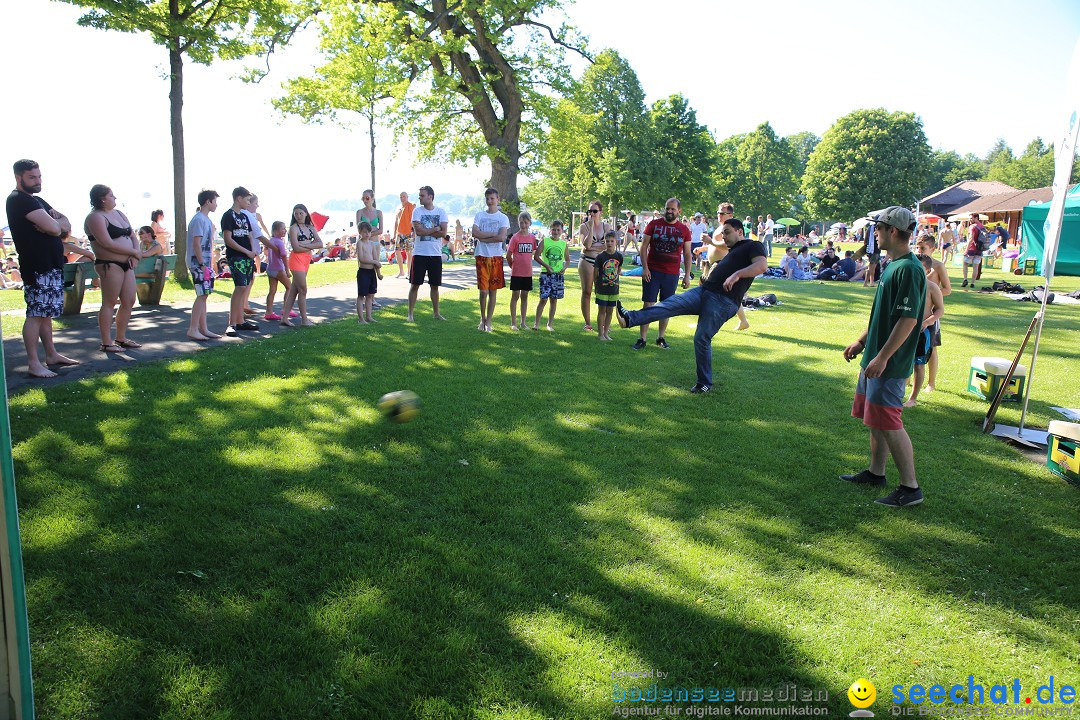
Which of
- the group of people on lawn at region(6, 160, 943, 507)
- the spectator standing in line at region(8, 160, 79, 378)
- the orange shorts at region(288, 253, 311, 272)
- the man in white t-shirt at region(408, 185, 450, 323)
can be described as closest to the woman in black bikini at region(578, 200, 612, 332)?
the group of people on lawn at region(6, 160, 943, 507)

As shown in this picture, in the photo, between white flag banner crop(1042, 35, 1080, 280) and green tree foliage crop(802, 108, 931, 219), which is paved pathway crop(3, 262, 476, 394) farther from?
green tree foliage crop(802, 108, 931, 219)

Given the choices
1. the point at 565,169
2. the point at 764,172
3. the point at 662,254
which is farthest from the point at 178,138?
the point at 764,172

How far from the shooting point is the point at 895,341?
4.28 metres

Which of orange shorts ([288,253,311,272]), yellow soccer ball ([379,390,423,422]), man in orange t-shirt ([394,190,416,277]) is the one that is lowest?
yellow soccer ball ([379,390,423,422])

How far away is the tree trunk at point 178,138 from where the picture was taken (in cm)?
1338

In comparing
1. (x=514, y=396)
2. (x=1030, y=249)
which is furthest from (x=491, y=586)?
(x=1030, y=249)

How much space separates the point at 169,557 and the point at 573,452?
9.48 feet

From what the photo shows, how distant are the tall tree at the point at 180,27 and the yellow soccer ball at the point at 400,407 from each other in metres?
11.1

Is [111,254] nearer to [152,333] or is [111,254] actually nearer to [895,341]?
[152,333]

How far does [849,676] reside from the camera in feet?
9.20

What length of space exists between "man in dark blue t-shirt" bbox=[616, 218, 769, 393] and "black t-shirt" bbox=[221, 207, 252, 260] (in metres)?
5.78

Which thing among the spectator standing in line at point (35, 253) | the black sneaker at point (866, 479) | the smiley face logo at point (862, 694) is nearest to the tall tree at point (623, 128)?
the spectator standing in line at point (35, 253)

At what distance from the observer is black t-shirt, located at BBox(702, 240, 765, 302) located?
275 inches

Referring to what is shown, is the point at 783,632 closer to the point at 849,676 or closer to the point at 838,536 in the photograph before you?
the point at 849,676
